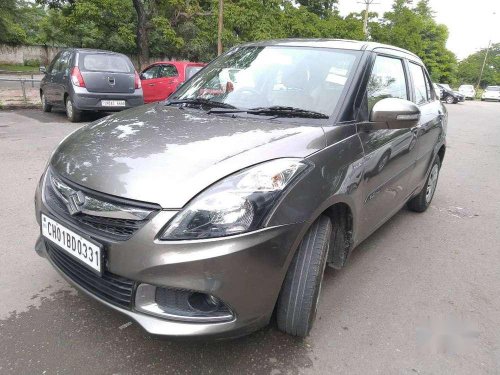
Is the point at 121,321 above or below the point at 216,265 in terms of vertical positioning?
below

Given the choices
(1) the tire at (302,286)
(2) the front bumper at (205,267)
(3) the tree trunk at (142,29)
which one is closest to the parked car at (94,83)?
(2) the front bumper at (205,267)

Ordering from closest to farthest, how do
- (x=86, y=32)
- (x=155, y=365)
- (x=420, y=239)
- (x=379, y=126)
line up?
(x=155, y=365) < (x=379, y=126) < (x=420, y=239) < (x=86, y=32)

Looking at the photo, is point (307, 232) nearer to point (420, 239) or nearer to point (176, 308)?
point (176, 308)

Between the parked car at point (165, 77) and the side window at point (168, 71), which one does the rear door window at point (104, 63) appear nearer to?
the parked car at point (165, 77)

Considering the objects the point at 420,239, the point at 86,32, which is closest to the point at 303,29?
the point at 86,32

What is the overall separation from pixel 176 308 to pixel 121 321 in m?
0.70

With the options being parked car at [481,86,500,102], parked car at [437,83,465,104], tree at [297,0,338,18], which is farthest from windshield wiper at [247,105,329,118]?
parked car at [481,86,500,102]

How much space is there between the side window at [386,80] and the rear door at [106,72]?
6.92 m

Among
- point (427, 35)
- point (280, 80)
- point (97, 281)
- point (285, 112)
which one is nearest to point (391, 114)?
point (285, 112)

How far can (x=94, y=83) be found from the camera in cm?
877

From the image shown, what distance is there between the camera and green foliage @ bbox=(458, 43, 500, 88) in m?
76.2

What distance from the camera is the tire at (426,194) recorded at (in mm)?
4414

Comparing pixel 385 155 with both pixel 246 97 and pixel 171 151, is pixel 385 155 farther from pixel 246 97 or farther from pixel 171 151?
pixel 171 151

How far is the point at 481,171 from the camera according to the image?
715 centimetres
